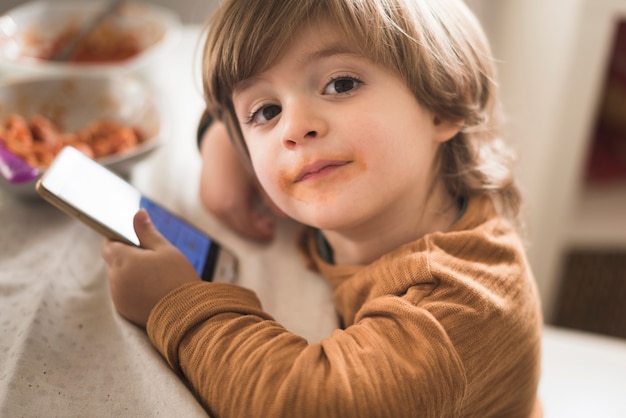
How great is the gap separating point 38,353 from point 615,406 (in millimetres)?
628

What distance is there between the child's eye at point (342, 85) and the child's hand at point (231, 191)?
227mm

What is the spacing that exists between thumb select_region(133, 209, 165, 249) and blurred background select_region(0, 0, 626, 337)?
1.58 feet

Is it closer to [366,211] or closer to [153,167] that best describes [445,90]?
[366,211]

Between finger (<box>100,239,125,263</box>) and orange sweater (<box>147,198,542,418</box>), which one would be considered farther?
finger (<box>100,239,125,263</box>)

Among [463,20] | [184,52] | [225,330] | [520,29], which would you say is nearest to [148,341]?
[225,330]

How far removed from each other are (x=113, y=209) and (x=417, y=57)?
320 millimetres

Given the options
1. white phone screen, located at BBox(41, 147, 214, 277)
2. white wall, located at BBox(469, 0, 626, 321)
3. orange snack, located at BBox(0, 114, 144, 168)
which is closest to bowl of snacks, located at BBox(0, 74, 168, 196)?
orange snack, located at BBox(0, 114, 144, 168)

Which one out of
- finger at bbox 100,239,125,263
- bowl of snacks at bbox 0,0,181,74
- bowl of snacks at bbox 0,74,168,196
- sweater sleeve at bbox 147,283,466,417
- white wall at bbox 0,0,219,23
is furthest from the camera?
white wall at bbox 0,0,219,23

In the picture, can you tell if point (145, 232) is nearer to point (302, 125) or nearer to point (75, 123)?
point (302, 125)

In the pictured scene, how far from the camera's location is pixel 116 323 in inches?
23.6

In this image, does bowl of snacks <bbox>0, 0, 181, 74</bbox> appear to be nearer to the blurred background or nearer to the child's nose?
the blurred background

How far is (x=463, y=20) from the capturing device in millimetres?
660

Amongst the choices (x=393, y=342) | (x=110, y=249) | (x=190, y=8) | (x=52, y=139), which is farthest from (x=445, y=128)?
(x=190, y=8)

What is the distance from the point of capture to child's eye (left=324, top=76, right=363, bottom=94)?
59 cm
